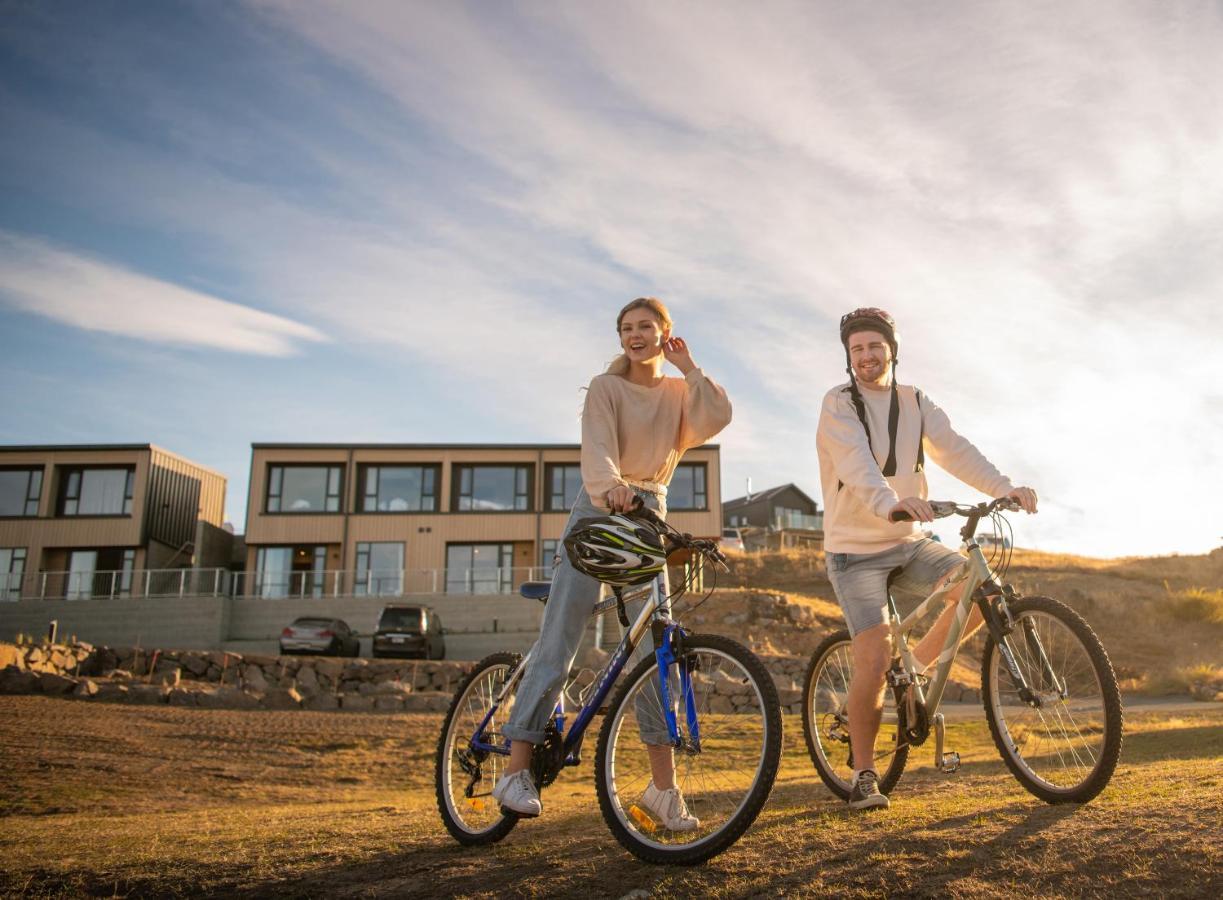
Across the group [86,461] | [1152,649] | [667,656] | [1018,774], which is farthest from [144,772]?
[86,461]

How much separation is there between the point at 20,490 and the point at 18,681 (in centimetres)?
2643

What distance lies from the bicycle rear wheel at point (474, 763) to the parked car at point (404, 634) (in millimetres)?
20379

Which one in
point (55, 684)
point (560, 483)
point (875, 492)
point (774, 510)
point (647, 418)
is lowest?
point (55, 684)

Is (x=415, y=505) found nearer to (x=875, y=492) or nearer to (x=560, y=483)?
(x=560, y=483)

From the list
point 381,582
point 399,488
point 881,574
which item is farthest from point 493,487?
point 881,574

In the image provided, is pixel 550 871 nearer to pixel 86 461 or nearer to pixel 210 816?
pixel 210 816

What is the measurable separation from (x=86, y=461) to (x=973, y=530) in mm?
40515

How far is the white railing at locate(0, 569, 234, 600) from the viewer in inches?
1160

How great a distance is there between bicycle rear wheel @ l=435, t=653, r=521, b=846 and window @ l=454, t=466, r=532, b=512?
112ft

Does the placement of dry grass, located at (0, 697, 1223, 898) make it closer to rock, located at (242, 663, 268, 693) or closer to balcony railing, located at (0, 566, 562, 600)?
rock, located at (242, 663, 268, 693)

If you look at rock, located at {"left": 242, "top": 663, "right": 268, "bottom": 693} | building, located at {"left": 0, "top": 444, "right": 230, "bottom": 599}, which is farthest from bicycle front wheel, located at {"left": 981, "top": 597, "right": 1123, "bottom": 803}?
building, located at {"left": 0, "top": 444, "right": 230, "bottom": 599}

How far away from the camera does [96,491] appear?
3738 centimetres

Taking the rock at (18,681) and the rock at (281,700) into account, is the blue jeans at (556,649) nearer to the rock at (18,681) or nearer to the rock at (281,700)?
the rock at (281,700)

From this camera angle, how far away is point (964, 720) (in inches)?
517
